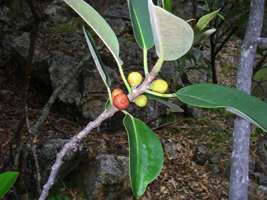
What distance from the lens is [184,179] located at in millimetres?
3305

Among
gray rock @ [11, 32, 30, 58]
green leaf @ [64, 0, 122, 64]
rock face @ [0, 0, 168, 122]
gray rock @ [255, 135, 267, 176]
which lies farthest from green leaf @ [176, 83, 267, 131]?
gray rock @ [11, 32, 30, 58]

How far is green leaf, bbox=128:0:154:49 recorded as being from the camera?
1.05 meters

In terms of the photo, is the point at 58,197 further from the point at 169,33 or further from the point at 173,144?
the point at 169,33

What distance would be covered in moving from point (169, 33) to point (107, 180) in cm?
219

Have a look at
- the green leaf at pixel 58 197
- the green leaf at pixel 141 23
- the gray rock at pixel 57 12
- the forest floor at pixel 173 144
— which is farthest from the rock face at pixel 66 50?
the green leaf at pixel 141 23

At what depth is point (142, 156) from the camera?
3.27 ft

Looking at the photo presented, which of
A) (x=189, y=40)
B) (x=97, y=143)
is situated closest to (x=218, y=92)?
(x=189, y=40)

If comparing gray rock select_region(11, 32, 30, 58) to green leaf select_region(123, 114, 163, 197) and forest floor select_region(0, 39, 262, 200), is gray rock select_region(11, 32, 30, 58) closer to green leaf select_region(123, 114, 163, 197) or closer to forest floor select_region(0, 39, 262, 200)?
forest floor select_region(0, 39, 262, 200)

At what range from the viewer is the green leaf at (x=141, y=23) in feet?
3.44

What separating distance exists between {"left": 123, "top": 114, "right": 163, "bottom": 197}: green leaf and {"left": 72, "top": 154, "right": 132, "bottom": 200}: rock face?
1.91 meters

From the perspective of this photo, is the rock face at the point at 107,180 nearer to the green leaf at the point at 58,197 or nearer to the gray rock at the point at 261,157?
the green leaf at the point at 58,197

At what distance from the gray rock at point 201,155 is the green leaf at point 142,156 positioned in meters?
2.45

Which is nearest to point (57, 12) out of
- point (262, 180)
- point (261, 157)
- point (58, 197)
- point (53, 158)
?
point (53, 158)

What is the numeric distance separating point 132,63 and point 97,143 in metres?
0.81
